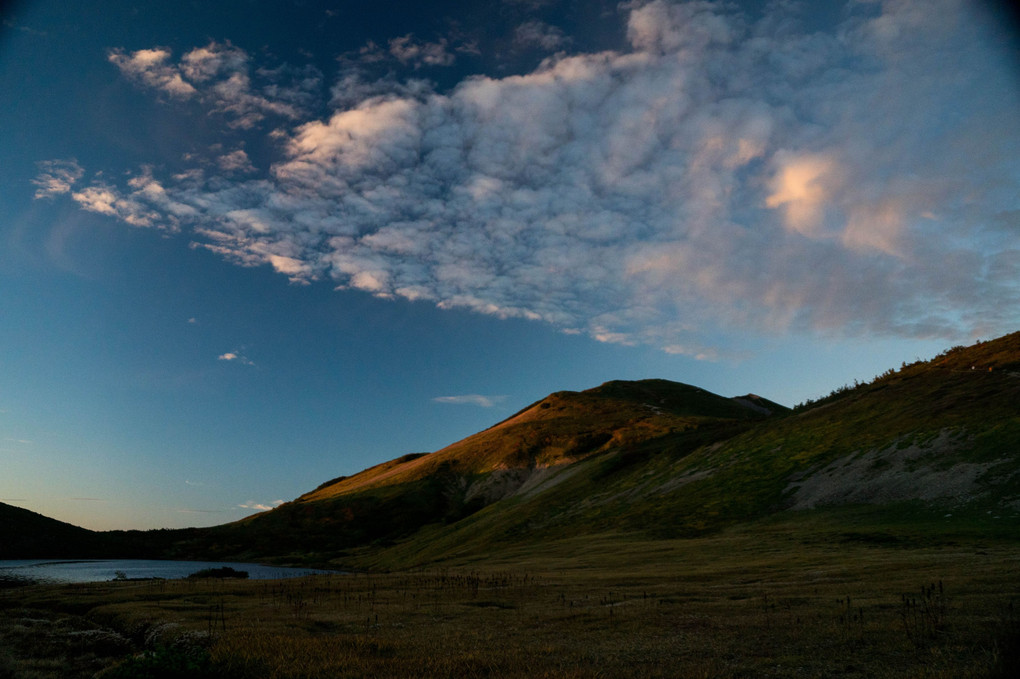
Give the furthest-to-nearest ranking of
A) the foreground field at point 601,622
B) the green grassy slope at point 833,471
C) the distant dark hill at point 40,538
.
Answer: the distant dark hill at point 40,538, the green grassy slope at point 833,471, the foreground field at point 601,622

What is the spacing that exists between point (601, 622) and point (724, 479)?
69.8 metres

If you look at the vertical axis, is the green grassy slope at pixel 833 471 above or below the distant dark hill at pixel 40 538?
above

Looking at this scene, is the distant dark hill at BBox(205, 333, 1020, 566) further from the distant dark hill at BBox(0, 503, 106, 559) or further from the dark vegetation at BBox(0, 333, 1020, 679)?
the distant dark hill at BBox(0, 503, 106, 559)

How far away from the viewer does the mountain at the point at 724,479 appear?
2226 inches

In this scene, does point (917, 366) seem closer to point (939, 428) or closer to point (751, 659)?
point (939, 428)

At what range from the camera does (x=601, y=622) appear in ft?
78.9

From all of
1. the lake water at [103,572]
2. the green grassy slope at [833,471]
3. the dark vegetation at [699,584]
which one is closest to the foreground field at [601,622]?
the dark vegetation at [699,584]

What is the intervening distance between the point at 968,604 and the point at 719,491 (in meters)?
64.7

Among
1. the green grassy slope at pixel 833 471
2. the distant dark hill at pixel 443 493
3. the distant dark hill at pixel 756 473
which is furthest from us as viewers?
the distant dark hill at pixel 443 493

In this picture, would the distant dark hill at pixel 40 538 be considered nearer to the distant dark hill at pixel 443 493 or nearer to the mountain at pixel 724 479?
Result: the mountain at pixel 724 479

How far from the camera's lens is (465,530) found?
117m

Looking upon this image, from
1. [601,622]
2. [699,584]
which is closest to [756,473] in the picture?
[699,584]

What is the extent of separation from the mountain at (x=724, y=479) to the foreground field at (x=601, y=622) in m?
14.4

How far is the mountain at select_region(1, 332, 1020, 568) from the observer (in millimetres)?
56531
